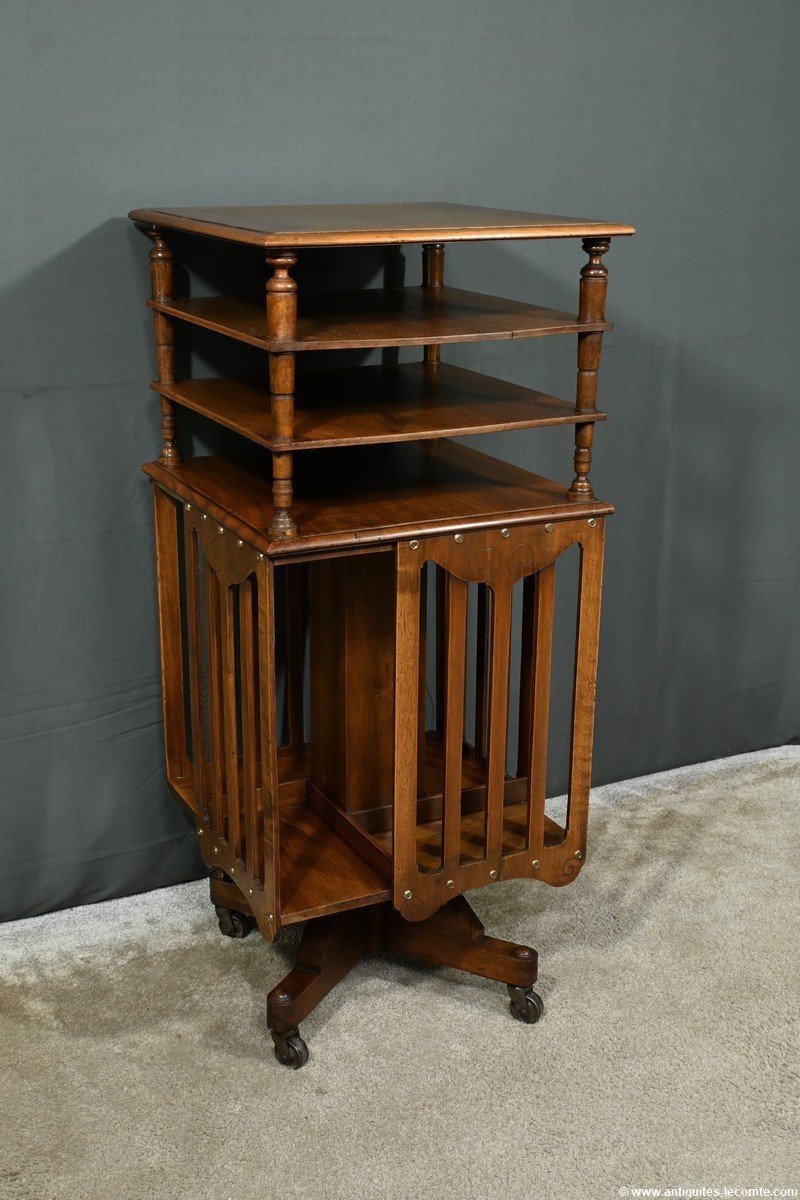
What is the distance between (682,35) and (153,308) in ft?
4.22

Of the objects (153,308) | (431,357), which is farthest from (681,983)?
(153,308)

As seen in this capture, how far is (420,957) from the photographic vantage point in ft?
7.27

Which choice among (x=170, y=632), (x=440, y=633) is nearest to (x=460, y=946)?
(x=440, y=633)

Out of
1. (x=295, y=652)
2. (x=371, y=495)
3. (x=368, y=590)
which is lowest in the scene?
(x=295, y=652)

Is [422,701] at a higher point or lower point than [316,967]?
higher

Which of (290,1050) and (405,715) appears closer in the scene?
(405,715)

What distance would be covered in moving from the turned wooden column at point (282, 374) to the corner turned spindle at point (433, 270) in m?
0.67

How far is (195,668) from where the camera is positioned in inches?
86.7

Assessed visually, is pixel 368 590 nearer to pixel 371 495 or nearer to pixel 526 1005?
pixel 371 495

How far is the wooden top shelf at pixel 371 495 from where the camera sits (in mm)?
1812

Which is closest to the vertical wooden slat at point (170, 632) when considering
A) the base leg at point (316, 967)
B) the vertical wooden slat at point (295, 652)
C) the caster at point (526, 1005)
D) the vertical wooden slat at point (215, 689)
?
the vertical wooden slat at point (215, 689)

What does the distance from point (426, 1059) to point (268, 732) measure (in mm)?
641

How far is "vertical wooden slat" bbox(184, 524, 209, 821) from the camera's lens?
2.14 metres

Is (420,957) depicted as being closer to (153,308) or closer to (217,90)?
(153,308)
